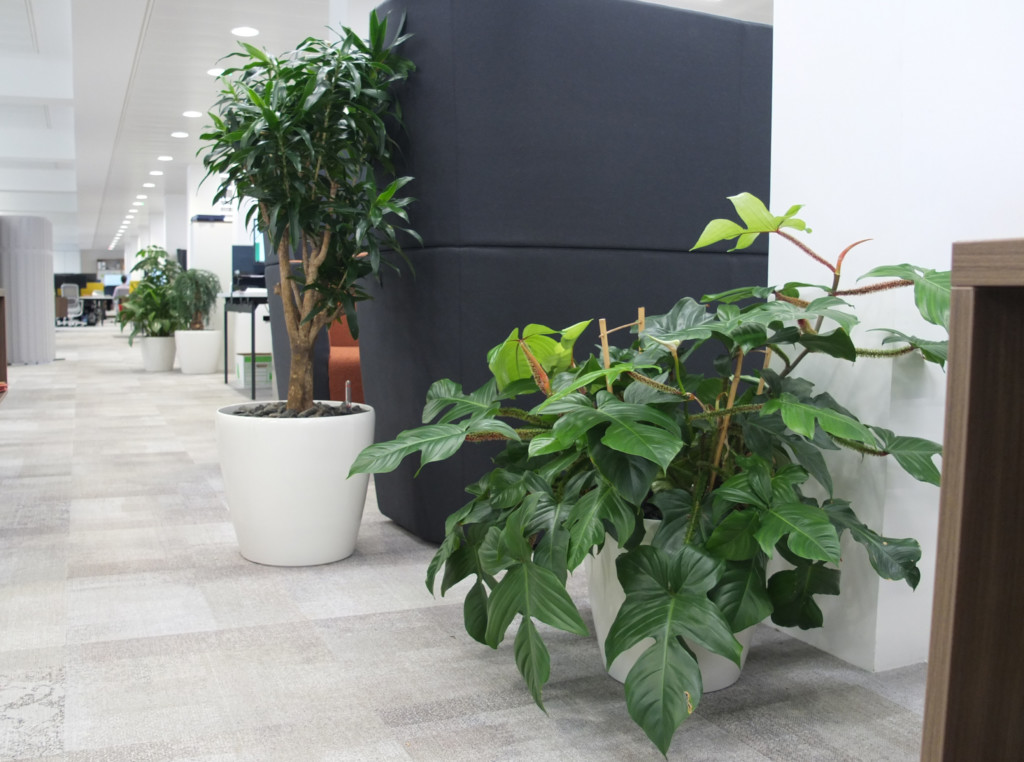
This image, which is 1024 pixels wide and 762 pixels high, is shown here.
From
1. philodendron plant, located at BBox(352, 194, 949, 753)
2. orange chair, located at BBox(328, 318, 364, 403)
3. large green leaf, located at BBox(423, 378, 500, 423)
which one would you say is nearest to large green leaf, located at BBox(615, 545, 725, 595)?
philodendron plant, located at BBox(352, 194, 949, 753)

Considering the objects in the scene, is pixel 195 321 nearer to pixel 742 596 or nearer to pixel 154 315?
pixel 154 315

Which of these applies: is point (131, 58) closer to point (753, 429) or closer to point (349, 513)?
point (349, 513)

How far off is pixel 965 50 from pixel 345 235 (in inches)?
62.1

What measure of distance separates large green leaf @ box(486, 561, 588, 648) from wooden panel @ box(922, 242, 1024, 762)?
33.3 inches

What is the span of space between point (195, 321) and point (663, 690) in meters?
8.31

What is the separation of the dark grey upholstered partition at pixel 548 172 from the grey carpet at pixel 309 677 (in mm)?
554

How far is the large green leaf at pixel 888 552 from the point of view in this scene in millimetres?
1526

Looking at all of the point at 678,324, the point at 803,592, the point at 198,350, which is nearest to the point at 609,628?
the point at 803,592

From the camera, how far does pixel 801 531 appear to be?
4.59 feet

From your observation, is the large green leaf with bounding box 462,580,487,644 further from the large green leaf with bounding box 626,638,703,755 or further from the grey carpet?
the large green leaf with bounding box 626,638,703,755

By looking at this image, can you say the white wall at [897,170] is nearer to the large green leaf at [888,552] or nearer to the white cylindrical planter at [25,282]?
the large green leaf at [888,552]

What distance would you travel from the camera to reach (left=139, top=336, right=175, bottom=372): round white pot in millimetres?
8891

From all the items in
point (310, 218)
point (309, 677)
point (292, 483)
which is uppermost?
point (310, 218)

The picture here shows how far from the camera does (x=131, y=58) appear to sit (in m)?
7.18
